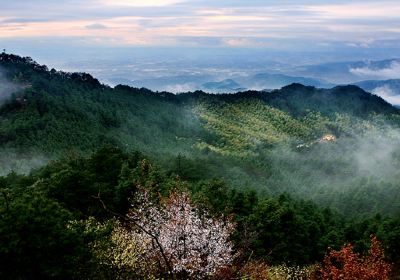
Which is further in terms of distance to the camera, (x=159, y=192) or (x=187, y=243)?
(x=159, y=192)

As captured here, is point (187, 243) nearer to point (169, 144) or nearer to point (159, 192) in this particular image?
point (159, 192)

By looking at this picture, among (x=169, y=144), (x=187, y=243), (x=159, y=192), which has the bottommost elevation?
(x=169, y=144)

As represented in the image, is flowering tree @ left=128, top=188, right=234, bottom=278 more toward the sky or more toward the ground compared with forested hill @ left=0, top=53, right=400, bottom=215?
more toward the sky

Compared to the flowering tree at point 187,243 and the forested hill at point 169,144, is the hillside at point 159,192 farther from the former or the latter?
the forested hill at point 169,144

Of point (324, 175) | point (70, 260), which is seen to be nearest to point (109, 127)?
point (324, 175)

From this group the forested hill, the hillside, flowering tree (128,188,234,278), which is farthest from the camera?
the forested hill

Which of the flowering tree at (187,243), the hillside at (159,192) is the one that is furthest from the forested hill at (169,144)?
the flowering tree at (187,243)

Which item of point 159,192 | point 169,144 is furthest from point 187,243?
point 169,144

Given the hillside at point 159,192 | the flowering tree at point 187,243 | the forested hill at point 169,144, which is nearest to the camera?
the flowering tree at point 187,243

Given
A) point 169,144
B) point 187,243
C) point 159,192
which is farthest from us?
point 169,144

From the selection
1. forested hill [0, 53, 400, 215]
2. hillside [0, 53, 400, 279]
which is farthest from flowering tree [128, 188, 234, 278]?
forested hill [0, 53, 400, 215]

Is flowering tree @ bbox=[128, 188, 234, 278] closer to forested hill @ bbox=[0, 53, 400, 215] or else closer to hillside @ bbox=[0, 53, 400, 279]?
hillside @ bbox=[0, 53, 400, 279]
